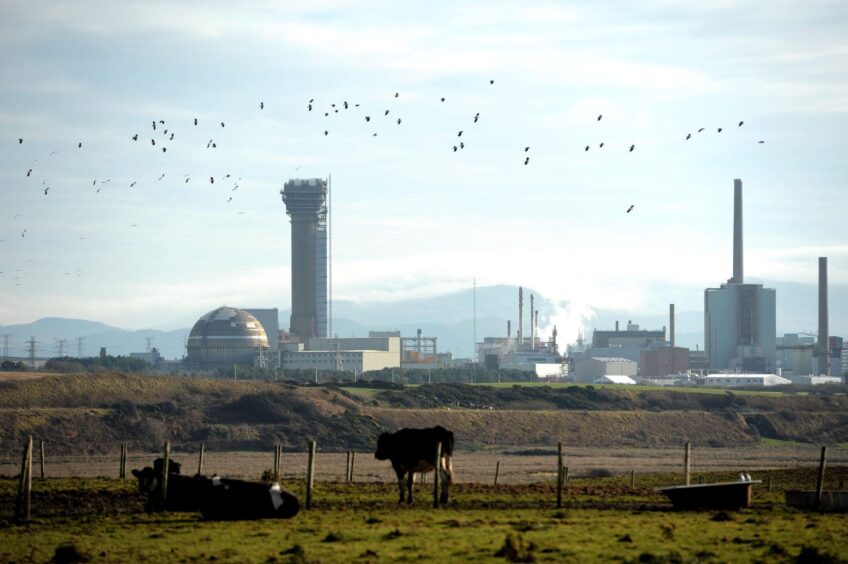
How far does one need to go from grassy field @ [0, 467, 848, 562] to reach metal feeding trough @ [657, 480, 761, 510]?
0.49 metres

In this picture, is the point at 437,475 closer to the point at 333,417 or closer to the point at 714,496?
the point at 714,496

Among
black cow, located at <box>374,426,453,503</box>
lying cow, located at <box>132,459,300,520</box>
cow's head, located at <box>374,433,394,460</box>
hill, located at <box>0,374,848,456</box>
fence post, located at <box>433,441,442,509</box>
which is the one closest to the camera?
lying cow, located at <box>132,459,300,520</box>

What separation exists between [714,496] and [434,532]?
31.4 ft

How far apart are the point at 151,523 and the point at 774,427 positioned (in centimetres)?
11418

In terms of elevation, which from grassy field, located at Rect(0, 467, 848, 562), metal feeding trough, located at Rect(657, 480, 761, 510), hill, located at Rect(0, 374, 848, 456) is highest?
metal feeding trough, located at Rect(657, 480, 761, 510)

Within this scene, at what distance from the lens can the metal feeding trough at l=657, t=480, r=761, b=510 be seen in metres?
35.5

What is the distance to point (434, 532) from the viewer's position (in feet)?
98.0

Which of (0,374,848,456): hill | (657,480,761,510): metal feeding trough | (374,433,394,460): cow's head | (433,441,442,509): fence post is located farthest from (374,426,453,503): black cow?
(0,374,848,456): hill

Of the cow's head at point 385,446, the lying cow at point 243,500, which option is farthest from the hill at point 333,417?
the lying cow at point 243,500

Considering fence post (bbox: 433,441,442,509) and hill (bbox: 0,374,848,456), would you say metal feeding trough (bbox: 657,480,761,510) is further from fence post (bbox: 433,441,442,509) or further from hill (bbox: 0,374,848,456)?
hill (bbox: 0,374,848,456)

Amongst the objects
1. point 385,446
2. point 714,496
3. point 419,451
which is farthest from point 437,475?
point 714,496

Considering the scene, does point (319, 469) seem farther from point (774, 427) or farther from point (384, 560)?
point (774, 427)

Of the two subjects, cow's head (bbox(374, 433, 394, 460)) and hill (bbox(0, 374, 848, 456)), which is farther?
hill (bbox(0, 374, 848, 456))

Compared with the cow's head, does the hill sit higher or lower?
lower
